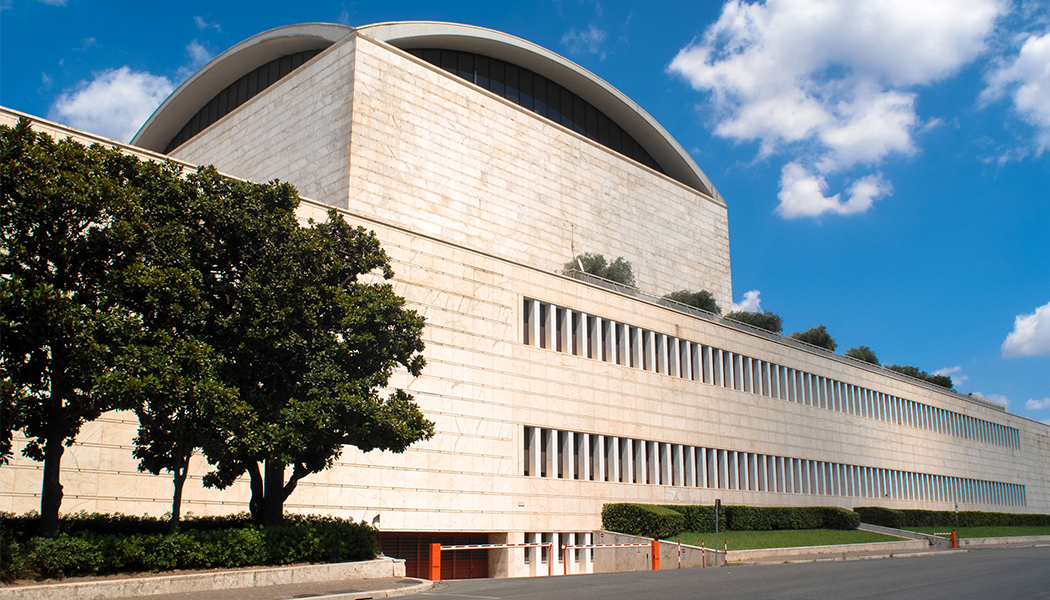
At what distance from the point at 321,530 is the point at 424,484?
10.0m

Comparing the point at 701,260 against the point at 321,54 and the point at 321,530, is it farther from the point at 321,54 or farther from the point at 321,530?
the point at 321,530

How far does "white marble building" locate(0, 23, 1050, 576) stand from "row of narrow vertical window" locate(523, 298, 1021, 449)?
0.14m

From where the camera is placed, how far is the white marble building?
1221 inches

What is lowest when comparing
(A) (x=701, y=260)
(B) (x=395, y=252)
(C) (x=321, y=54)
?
(B) (x=395, y=252)

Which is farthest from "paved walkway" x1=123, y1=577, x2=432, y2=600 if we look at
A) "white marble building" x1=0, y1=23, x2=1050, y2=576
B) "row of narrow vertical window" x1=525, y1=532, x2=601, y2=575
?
"row of narrow vertical window" x1=525, y1=532, x2=601, y2=575

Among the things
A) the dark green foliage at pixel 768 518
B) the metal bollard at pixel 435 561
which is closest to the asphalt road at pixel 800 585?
the metal bollard at pixel 435 561

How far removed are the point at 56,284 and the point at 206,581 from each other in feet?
22.8

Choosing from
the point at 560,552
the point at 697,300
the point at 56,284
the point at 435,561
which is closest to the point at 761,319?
the point at 697,300

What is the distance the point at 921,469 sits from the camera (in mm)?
62938

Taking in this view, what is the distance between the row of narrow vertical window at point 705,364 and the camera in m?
37.7

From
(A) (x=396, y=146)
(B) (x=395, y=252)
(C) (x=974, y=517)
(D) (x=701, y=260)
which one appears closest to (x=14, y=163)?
(B) (x=395, y=252)

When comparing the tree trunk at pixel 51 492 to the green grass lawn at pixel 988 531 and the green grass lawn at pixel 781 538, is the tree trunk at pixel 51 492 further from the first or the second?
the green grass lawn at pixel 988 531

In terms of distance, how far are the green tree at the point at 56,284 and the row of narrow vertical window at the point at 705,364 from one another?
808 inches

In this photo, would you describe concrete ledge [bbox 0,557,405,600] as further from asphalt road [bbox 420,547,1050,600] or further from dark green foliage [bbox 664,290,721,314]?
dark green foliage [bbox 664,290,721,314]
